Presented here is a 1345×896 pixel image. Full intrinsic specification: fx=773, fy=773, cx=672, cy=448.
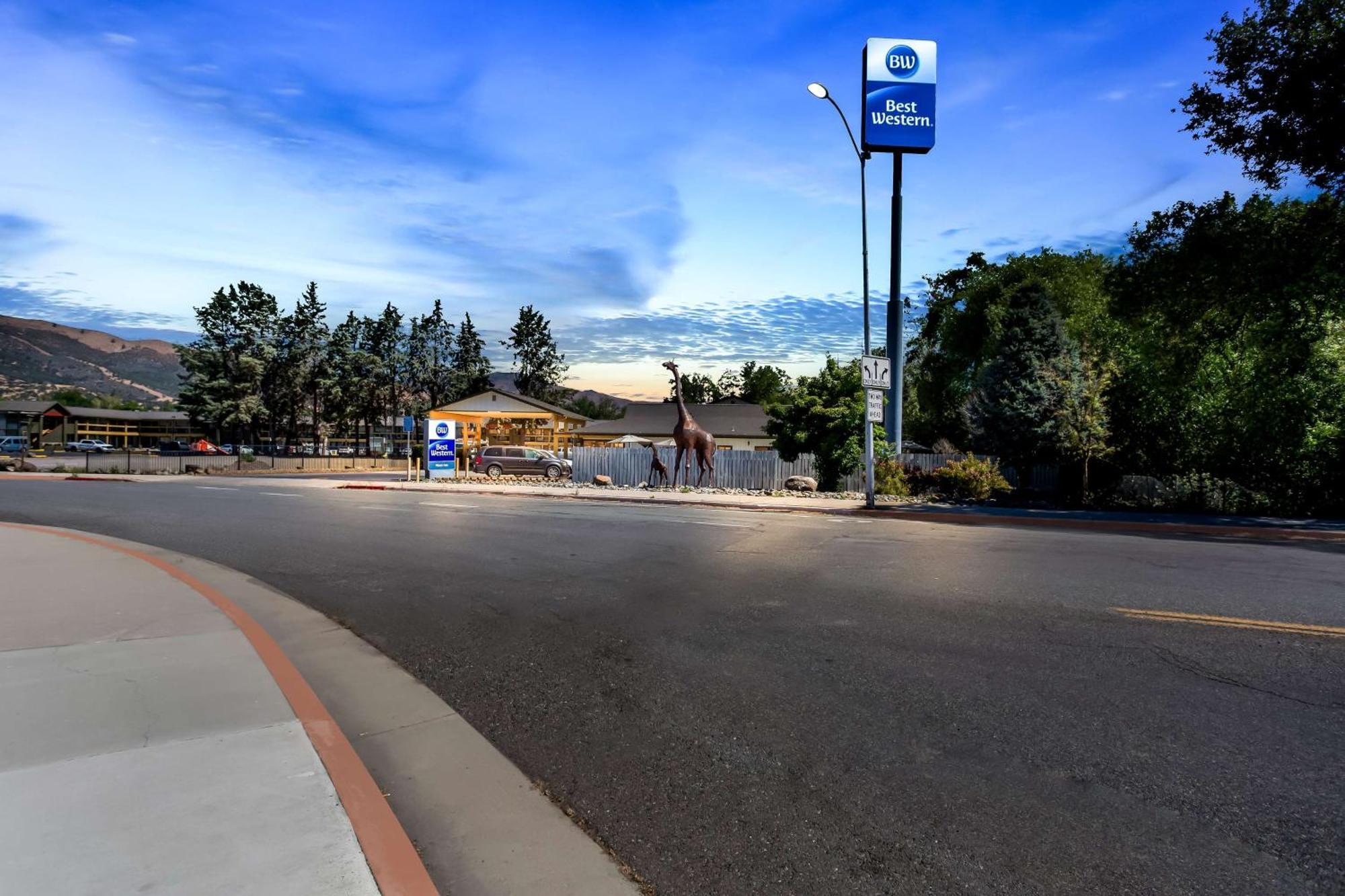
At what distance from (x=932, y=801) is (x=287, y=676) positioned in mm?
4079

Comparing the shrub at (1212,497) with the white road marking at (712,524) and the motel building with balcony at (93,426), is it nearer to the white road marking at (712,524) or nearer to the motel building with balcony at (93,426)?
the white road marking at (712,524)

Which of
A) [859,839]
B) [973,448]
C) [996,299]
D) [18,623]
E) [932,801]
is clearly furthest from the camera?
[996,299]

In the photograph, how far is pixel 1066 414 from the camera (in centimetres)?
2253

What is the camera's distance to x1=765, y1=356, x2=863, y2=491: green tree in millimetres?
26953

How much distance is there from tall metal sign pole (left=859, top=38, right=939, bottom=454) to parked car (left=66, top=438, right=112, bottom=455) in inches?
3166

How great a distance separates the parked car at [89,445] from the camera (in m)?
79.8

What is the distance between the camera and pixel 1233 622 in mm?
6855

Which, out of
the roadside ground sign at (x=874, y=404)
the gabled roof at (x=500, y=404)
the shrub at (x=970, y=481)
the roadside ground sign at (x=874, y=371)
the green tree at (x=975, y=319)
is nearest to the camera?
the roadside ground sign at (x=874, y=371)

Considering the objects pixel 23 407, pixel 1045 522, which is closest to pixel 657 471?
pixel 1045 522

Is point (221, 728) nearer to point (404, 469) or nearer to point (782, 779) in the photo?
point (782, 779)

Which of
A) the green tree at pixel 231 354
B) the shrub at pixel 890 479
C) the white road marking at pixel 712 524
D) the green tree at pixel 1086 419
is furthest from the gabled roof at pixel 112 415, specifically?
the green tree at pixel 1086 419

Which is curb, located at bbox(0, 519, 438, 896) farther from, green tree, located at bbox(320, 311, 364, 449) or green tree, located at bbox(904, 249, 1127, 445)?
green tree, located at bbox(320, 311, 364, 449)

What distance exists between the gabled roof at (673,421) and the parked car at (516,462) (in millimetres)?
20728

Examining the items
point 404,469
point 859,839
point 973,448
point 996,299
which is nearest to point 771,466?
point 973,448
